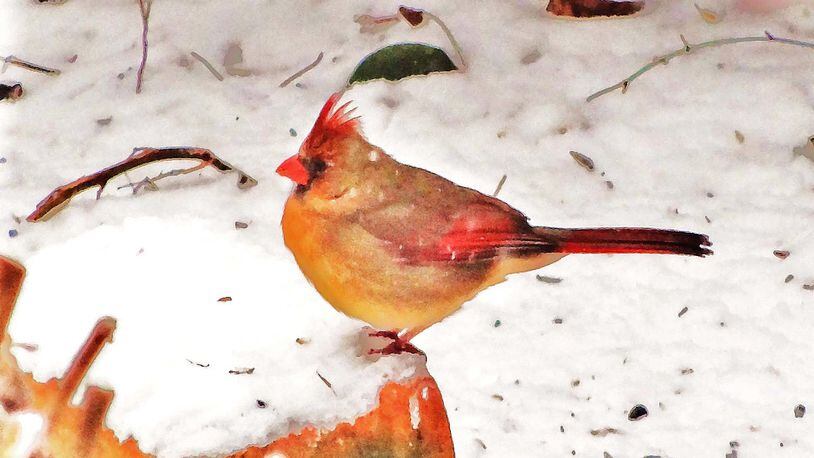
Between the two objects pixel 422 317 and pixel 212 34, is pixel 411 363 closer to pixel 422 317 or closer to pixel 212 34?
pixel 422 317

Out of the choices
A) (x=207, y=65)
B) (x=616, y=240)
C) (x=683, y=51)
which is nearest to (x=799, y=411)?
(x=616, y=240)

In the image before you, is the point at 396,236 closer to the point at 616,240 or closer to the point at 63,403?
the point at 616,240

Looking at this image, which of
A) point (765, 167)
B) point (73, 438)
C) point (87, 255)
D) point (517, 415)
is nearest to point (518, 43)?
point (765, 167)

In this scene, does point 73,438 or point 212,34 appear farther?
point 212,34

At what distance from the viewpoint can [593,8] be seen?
2.82 feet

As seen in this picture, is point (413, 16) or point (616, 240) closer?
point (616, 240)

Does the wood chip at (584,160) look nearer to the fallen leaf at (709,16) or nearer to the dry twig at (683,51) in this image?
the dry twig at (683,51)

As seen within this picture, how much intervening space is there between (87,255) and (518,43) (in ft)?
1.82

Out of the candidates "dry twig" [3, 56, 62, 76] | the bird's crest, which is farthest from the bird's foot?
"dry twig" [3, 56, 62, 76]

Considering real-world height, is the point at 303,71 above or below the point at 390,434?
above

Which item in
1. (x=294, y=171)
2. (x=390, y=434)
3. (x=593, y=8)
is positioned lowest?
(x=390, y=434)

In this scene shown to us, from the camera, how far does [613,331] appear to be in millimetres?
801

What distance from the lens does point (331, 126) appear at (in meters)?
0.72

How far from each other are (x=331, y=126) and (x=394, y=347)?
247 millimetres
